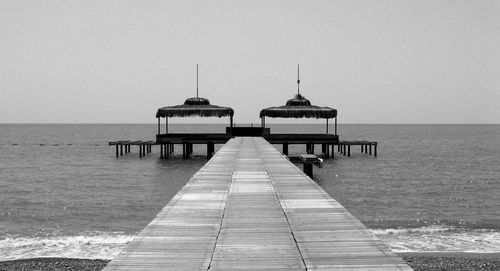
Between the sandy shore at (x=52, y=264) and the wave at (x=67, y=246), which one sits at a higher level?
the sandy shore at (x=52, y=264)

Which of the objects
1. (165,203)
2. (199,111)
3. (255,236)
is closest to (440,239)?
(255,236)

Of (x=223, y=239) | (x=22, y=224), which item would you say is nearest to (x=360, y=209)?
(x=22, y=224)

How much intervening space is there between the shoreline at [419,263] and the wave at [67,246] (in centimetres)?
92

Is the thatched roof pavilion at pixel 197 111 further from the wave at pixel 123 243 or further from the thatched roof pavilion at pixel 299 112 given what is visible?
the wave at pixel 123 243

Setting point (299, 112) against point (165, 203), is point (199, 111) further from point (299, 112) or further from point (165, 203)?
point (165, 203)

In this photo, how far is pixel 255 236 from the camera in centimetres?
683

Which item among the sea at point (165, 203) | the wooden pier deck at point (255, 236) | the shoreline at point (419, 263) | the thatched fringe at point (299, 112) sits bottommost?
the sea at point (165, 203)

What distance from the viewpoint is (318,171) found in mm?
37781

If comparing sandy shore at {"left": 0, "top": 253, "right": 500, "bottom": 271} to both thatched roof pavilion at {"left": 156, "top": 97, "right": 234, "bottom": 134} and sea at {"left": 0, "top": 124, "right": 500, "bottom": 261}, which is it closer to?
sea at {"left": 0, "top": 124, "right": 500, "bottom": 261}

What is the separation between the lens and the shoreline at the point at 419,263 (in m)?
12.1

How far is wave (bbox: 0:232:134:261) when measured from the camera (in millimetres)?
14268

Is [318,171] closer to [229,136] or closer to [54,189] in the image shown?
[229,136]

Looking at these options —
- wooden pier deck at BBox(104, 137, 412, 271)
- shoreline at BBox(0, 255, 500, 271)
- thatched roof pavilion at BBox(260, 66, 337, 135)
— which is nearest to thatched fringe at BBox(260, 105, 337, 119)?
thatched roof pavilion at BBox(260, 66, 337, 135)

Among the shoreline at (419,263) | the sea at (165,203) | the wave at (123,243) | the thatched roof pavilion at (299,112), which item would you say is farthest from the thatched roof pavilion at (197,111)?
the shoreline at (419,263)
